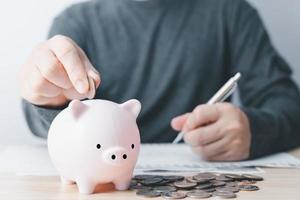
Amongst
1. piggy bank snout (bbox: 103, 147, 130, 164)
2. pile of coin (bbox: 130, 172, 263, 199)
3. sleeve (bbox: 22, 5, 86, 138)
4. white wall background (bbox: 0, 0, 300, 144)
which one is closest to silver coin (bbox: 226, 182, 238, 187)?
pile of coin (bbox: 130, 172, 263, 199)

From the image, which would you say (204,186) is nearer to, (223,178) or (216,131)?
(223,178)

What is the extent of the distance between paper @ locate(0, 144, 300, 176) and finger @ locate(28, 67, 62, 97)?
0.09m

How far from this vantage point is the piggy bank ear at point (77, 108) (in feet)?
1.56

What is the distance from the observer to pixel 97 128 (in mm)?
467

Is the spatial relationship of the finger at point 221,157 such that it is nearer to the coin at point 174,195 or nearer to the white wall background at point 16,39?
the coin at point 174,195

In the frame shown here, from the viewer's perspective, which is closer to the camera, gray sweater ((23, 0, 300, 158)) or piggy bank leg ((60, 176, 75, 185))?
piggy bank leg ((60, 176, 75, 185))

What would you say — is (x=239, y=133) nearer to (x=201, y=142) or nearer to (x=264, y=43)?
(x=201, y=142)

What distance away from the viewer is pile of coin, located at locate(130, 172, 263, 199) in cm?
48

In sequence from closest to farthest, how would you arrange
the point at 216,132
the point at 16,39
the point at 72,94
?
the point at 72,94 → the point at 216,132 → the point at 16,39

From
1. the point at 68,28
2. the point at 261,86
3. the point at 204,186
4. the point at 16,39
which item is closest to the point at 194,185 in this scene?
the point at 204,186

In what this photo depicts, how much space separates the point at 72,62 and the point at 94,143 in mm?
94

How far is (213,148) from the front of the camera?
67 cm

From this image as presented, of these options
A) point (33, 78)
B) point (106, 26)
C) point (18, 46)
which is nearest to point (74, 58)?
point (33, 78)

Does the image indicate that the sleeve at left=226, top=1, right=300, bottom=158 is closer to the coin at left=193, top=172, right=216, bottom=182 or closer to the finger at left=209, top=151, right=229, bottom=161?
the finger at left=209, top=151, right=229, bottom=161
